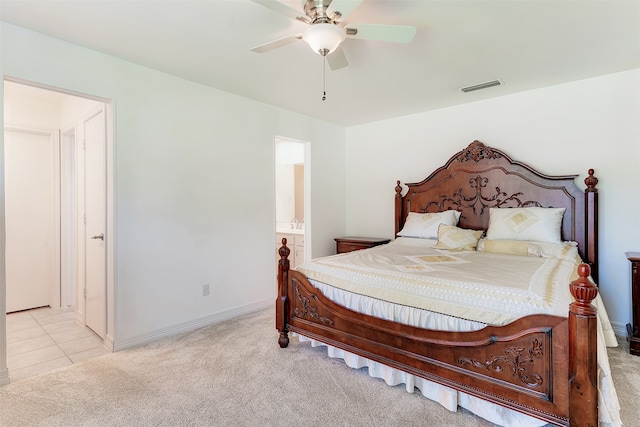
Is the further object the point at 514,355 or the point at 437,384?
the point at 437,384

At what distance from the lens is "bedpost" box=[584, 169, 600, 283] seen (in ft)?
9.95

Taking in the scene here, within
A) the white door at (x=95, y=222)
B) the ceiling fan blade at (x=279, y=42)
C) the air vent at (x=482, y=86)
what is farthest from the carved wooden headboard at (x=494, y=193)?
the white door at (x=95, y=222)

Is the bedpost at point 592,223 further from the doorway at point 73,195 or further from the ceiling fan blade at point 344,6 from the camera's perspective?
the doorway at point 73,195

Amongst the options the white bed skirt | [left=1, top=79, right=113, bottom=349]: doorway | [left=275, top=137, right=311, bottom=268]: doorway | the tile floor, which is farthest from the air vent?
the tile floor

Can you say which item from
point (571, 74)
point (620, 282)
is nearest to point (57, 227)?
point (571, 74)

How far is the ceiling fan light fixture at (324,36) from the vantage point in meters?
1.75

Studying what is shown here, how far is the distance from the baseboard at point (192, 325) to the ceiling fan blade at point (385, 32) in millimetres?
2862

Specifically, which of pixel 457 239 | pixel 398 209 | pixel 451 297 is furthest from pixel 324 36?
pixel 398 209

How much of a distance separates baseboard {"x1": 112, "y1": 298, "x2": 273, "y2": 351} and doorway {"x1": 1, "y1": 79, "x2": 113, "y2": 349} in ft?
0.42

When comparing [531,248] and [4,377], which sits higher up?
[531,248]

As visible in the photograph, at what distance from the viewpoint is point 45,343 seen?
2881mm

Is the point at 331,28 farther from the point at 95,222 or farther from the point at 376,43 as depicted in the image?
the point at 95,222

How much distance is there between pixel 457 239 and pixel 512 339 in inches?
71.1

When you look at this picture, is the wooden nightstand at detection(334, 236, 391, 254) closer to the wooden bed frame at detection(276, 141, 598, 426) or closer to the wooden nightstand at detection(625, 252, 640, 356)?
the wooden bed frame at detection(276, 141, 598, 426)
